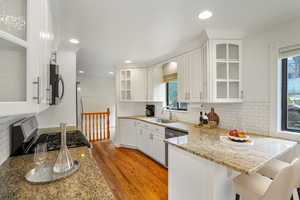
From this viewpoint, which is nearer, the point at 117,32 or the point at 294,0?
the point at 294,0

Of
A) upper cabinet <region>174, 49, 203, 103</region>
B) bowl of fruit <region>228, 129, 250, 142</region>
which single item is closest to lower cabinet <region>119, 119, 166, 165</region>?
upper cabinet <region>174, 49, 203, 103</region>

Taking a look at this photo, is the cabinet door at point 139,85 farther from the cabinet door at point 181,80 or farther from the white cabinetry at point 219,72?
the white cabinetry at point 219,72

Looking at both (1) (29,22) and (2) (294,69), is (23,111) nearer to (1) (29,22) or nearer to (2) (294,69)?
(1) (29,22)

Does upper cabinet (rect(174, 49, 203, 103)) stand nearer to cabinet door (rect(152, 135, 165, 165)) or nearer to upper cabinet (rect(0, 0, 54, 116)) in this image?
cabinet door (rect(152, 135, 165, 165))

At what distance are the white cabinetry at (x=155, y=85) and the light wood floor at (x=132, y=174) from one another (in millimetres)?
1595

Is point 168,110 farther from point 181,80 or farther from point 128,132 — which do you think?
point 128,132

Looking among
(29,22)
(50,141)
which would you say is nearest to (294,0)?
(29,22)

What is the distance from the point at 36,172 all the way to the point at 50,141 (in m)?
0.88

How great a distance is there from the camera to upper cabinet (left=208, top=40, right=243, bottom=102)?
213 centimetres

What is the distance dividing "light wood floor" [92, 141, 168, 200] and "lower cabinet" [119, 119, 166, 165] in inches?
7.3

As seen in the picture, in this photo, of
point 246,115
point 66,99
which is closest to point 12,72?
point 66,99

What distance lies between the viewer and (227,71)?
2174mm

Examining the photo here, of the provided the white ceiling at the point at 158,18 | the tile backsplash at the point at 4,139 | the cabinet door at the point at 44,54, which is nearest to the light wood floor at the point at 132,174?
the tile backsplash at the point at 4,139

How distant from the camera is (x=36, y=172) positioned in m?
1.00
